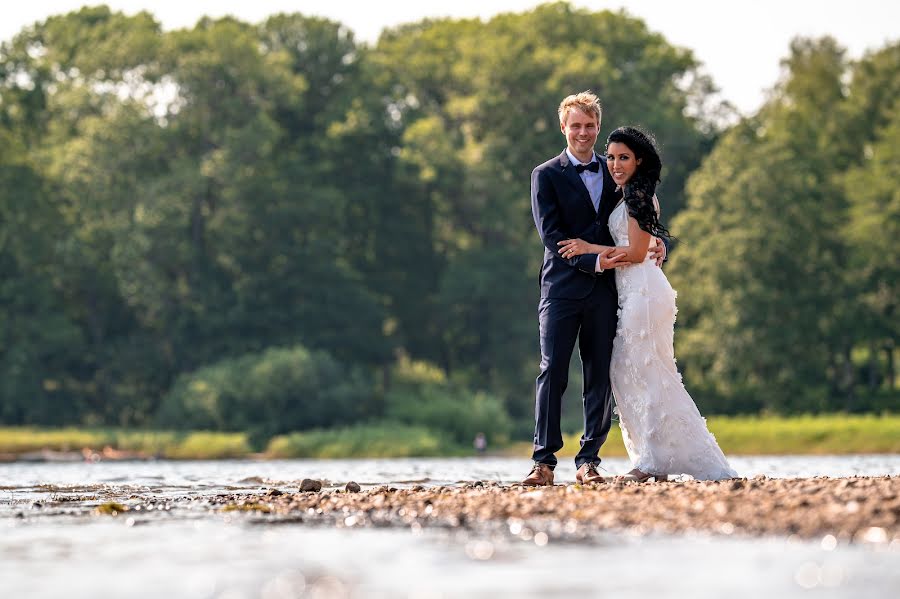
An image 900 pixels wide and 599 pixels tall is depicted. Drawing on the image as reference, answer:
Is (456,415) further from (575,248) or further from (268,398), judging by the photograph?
(575,248)

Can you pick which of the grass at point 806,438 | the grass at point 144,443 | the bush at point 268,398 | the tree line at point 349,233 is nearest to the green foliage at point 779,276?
the tree line at point 349,233

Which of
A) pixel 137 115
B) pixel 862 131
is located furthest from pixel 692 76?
pixel 137 115

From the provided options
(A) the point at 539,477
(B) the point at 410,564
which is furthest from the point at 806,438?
(B) the point at 410,564

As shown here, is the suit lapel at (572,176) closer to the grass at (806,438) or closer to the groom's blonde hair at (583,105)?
the groom's blonde hair at (583,105)

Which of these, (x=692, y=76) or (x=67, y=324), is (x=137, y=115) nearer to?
(x=67, y=324)

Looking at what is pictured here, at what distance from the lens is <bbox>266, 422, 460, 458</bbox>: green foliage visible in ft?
162

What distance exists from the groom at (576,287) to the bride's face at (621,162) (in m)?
0.14

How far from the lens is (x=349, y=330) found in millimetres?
60938

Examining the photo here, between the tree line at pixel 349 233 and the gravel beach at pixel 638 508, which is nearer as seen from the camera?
the gravel beach at pixel 638 508

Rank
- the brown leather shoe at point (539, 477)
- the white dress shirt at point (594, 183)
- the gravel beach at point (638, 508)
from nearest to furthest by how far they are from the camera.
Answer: the gravel beach at point (638, 508) < the brown leather shoe at point (539, 477) < the white dress shirt at point (594, 183)

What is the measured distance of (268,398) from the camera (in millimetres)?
52094

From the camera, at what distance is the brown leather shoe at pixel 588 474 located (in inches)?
462

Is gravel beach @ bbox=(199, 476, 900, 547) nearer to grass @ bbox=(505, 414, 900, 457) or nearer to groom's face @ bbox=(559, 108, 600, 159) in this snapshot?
groom's face @ bbox=(559, 108, 600, 159)

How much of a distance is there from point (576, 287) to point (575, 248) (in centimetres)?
33
